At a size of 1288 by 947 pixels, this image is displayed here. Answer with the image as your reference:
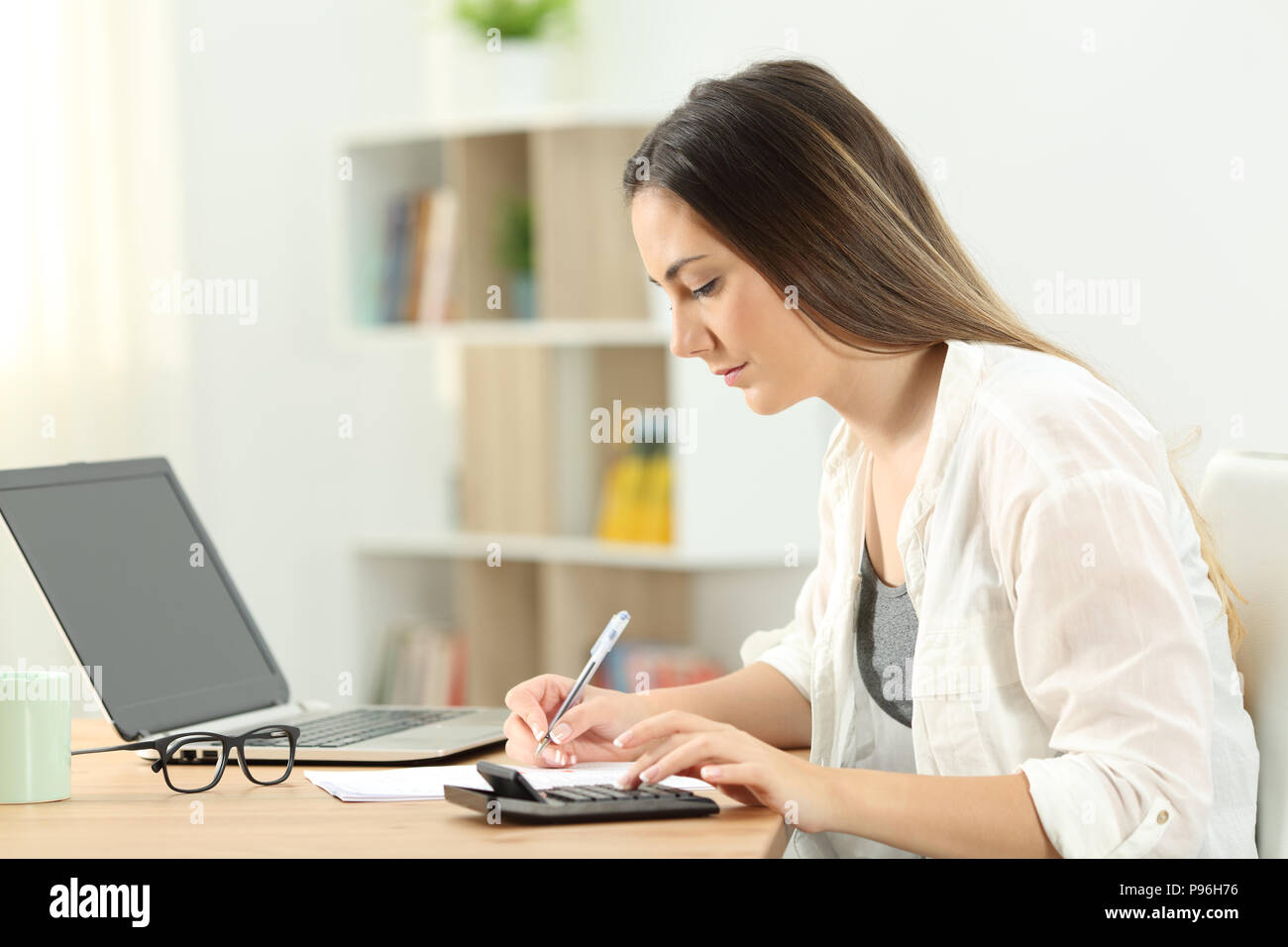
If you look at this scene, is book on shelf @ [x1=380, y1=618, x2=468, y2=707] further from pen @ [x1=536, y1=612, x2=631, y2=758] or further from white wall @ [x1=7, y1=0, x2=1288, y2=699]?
pen @ [x1=536, y1=612, x2=631, y2=758]

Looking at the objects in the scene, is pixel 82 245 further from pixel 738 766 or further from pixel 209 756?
pixel 738 766

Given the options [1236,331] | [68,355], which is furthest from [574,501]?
[1236,331]

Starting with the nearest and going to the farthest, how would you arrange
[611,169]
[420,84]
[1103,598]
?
[1103,598], [611,169], [420,84]

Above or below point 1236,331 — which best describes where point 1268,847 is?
below

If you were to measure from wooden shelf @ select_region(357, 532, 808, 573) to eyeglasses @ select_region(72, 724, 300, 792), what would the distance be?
1654 mm

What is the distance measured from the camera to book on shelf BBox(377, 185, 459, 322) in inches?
128

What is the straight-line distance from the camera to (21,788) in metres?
1.16

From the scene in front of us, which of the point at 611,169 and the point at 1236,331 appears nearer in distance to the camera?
the point at 1236,331

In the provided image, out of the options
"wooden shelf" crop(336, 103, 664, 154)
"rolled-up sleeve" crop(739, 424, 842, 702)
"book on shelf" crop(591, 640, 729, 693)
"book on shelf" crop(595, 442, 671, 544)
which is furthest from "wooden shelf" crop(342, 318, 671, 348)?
"rolled-up sleeve" crop(739, 424, 842, 702)

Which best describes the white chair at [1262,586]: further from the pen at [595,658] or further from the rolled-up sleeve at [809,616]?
the pen at [595,658]

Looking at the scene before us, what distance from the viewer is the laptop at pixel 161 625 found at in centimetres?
132

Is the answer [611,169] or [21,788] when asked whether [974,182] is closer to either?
[611,169]

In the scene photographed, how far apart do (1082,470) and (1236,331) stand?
1648 mm

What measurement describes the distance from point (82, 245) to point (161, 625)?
1768 millimetres
